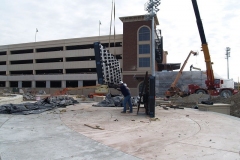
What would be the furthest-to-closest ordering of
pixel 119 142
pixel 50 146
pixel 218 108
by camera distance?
pixel 218 108
pixel 119 142
pixel 50 146

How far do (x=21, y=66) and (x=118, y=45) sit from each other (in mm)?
26017

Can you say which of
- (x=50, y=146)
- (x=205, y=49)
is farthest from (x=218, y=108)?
(x=205, y=49)

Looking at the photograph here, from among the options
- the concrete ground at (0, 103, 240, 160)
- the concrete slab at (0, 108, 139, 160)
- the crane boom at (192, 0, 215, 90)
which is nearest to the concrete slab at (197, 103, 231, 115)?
the concrete ground at (0, 103, 240, 160)

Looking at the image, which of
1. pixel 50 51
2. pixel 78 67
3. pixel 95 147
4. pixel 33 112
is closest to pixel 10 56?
pixel 50 51

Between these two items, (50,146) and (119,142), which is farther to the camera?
(119,142)

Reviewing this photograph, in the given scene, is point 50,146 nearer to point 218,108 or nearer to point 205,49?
point 218,108

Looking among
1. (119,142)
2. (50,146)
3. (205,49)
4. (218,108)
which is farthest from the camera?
(205,49)

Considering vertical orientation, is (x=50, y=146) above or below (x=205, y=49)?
below

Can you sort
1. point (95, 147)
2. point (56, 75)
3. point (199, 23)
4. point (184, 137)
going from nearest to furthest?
point (95, 147) < point (184, 137) < point (199, 23) < point (56, 75)

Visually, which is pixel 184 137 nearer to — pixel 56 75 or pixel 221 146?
pixel 221 146

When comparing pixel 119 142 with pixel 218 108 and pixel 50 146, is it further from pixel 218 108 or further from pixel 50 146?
pixel 218 108

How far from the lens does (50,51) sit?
53.4 metres

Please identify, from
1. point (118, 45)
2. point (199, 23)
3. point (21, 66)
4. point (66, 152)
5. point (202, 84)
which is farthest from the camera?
point (21, 66)

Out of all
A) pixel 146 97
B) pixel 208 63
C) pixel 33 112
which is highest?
pixel 208 63
